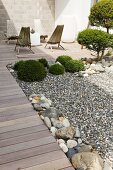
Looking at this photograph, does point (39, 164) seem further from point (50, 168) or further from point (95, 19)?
point (95, 19)

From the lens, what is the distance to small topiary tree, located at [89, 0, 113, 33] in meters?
7.69

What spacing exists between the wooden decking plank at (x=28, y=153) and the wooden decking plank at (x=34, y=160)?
6cm

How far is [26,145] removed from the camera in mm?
3607

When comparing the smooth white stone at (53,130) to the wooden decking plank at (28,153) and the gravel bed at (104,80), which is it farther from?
the gravel bed at (104,80)

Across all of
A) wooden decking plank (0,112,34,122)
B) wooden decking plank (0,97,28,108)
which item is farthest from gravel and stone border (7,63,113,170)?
wooden decking plank (0,112,34,122)

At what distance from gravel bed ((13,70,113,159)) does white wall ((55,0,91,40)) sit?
203 inches

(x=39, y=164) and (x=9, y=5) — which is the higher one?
(x=9, y=5)

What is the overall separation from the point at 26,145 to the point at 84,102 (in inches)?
73.2

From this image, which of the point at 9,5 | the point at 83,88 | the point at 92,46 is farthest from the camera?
the point at 9,5

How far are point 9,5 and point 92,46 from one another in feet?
18.0

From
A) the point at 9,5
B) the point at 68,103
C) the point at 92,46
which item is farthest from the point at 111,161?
the point at 9,5

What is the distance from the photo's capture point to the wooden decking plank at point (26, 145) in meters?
3.49

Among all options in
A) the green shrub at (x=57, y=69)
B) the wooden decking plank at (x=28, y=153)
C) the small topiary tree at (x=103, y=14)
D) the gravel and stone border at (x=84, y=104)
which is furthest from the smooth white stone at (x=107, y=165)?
the small topiary tree at (x=103, y=14)

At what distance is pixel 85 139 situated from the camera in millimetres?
3912
